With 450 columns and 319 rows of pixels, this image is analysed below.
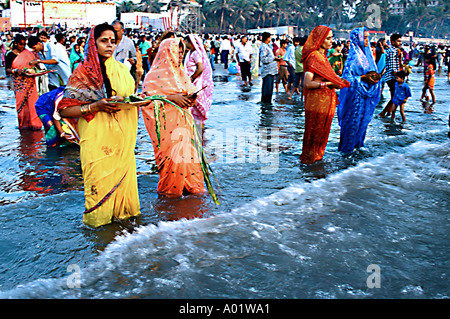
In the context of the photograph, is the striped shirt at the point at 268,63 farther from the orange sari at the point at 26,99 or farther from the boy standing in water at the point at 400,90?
the orange sari at the point at 26,99

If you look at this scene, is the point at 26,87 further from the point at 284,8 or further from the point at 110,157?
the point at 284,8

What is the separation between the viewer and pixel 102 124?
3.57 meters

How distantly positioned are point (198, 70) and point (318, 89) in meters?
1.93

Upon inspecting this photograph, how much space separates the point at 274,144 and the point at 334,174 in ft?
5.53

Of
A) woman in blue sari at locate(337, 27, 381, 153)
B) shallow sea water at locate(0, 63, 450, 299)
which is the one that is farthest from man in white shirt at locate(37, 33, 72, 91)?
woman in blue sari at locate(337, 27, 381, 153)

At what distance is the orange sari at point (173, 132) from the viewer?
4559mm

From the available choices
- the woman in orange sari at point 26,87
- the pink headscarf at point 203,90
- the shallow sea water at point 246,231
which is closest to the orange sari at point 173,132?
the shallow sea water at point 246,231

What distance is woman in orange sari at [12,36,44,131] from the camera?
7992 mm

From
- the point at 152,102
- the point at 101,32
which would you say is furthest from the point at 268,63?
the point at 101,32

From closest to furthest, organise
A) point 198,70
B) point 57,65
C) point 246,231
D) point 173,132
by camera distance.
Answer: point 246,231 → point 173,132 → point 198,70 → point 57,65

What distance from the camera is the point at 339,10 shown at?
92.0 meters
